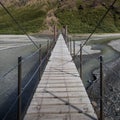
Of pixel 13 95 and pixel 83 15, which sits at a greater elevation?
pixel 83 15

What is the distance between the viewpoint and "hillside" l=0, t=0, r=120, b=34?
8181cm

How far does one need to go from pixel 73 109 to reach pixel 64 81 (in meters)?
3.60

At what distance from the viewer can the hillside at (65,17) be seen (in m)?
81.8

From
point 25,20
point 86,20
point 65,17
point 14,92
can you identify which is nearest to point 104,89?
point 14,92

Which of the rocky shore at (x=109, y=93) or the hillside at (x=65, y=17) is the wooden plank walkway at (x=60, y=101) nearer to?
the rocky shore at (x=109, y=93)

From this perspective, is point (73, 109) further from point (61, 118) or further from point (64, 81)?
point (64, 81)

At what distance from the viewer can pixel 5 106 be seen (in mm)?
14953

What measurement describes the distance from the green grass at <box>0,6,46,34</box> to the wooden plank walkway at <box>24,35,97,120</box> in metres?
65.0

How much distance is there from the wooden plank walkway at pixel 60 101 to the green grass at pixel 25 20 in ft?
213

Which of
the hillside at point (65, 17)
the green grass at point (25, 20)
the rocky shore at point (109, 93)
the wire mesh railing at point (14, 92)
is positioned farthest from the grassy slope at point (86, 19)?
the wire mesh railing at point (14, 92)

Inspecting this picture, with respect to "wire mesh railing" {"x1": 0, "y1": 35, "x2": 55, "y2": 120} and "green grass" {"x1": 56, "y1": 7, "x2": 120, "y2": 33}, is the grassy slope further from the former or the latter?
"wire mesh railing" {"x1": 0, "y1": 35, "x2": 55, "y2": 120}

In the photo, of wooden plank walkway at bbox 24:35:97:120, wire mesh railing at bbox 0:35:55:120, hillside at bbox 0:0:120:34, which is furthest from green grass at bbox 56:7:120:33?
wooden plank walkway at bbox 24:35:97:120

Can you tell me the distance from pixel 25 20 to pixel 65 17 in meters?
10.8

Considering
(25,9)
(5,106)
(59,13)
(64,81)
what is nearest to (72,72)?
(64,81)
